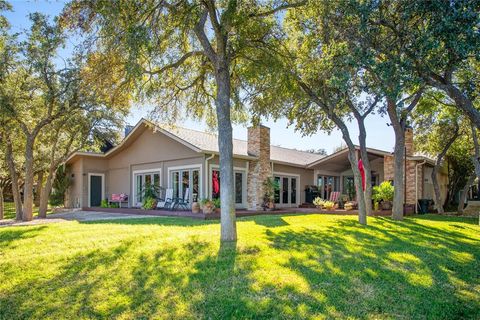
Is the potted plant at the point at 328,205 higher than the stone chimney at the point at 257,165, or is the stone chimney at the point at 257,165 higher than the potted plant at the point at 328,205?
the stone chimney at the point at 257,165

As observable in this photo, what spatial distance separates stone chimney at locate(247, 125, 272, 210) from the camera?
699 inches

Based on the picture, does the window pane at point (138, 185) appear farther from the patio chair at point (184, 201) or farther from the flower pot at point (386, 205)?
the flower pot at point (386, 205)

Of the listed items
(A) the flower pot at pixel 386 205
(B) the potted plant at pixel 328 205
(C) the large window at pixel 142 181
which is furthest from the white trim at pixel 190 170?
(A) the flower pot at pixel 386 205

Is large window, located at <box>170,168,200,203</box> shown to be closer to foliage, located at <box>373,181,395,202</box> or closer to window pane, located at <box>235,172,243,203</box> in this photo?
window pane, located at <box>235,172,243,203</box>

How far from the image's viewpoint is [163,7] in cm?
852

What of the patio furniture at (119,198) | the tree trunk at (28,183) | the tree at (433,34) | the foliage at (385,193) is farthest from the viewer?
the patio furniture at (119,198)

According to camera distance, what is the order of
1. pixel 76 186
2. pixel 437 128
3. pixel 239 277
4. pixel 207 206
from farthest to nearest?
1. pixel 76 186
2. pixel 437 128
3. pixel 207 206
4. pixel 239 277

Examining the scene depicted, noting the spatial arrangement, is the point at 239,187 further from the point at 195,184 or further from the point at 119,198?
the point at 119,198

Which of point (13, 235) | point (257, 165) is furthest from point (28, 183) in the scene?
point (257, 165)

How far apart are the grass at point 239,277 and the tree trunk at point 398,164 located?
4.94 m

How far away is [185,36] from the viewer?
9805 mm

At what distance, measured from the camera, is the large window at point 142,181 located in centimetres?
1883

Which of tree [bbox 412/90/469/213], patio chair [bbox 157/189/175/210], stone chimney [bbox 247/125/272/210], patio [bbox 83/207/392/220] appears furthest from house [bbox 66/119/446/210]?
patio [bbox 83/207/392/220]

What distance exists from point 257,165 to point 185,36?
921 centimetres
